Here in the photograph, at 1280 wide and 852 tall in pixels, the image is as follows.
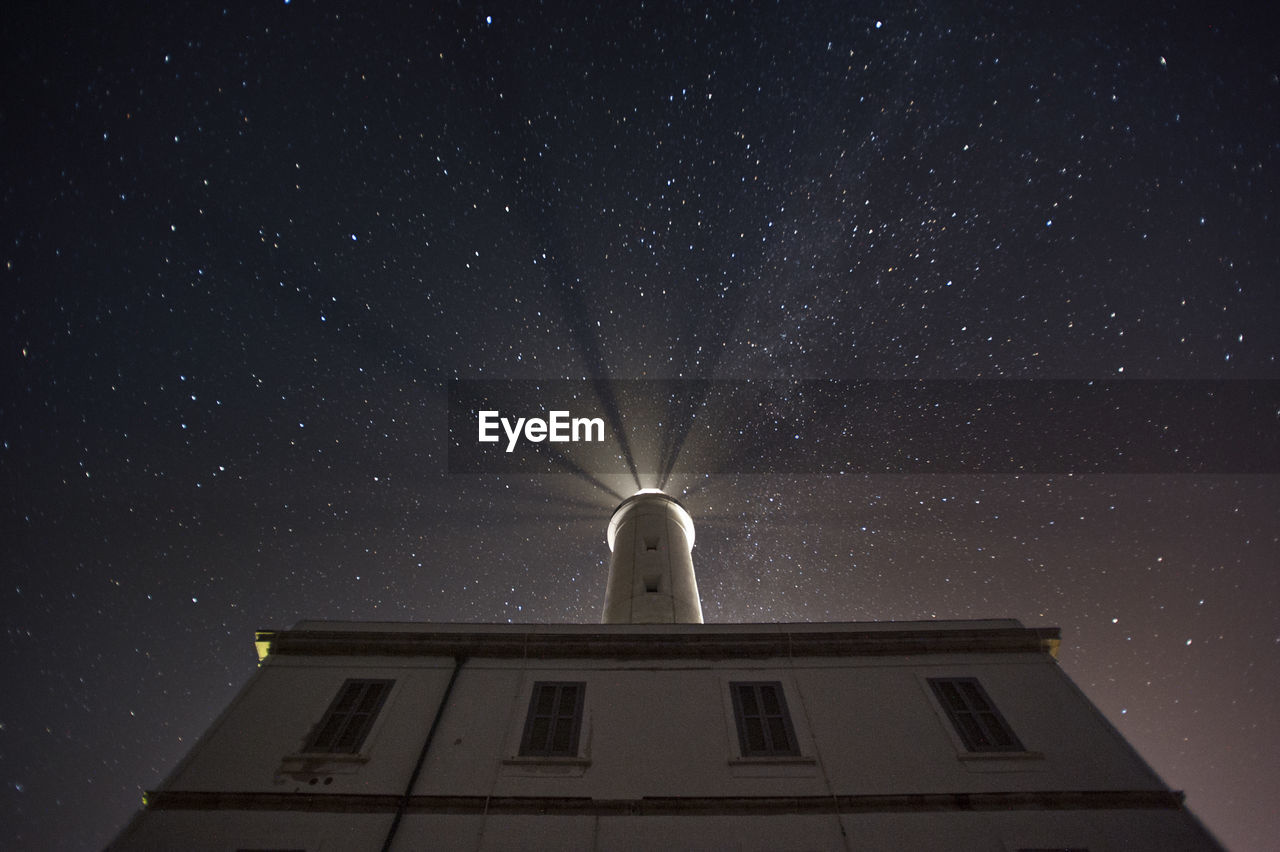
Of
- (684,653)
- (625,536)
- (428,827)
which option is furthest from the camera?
(625,536)

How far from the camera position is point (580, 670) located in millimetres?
12789

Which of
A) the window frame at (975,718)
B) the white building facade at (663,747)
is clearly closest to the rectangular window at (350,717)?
the white building facade at (663,747)

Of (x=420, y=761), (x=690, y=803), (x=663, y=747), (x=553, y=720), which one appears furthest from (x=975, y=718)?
(x=420, y=761)

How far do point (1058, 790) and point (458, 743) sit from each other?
34.3 feet

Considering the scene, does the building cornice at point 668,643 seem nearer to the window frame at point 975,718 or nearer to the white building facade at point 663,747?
the white building facade at point 663,747

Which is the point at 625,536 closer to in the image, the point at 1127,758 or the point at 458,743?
the point at 458,743

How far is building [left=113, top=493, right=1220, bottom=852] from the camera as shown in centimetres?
972

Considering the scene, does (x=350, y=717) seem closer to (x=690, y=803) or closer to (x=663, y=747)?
(x=663, y=747)

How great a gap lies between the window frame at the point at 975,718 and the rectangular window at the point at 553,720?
23.3 feet

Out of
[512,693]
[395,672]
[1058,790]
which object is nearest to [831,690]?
[1058,790]

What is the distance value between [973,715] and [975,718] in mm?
74

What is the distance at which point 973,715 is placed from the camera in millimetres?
11664

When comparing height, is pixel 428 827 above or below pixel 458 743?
below

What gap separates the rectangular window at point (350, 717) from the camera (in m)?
11.2
